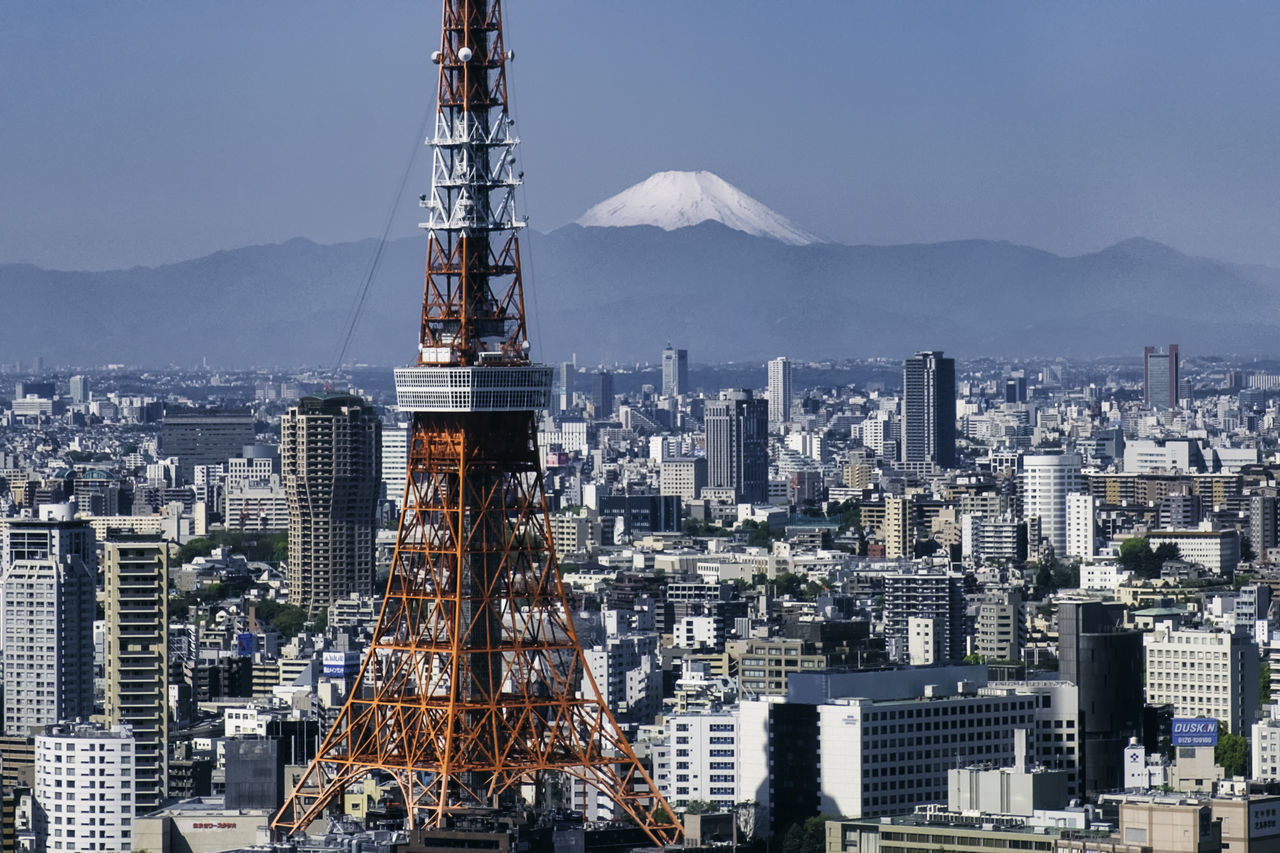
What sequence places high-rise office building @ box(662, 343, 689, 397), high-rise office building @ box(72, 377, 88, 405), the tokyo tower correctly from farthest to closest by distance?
high-rise office building @ box(662, 343, 689, 397) → high-rise office building @ box(72, 377, 88, 405) → the tokyo tower

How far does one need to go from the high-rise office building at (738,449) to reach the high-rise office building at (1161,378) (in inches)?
1919

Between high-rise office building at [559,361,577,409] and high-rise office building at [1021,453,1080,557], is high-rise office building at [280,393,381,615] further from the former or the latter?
high-rise office building at [559,361,577,409]

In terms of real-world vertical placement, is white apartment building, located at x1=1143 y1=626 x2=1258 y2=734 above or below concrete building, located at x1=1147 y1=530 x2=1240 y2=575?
below

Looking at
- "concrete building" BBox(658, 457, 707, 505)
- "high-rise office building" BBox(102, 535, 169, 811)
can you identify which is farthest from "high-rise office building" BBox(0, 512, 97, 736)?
"concrete building" BBox(658, 457, 707, 505)

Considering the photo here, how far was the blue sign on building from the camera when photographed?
128 feet

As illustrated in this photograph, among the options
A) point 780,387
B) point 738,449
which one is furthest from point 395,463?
point 780,387

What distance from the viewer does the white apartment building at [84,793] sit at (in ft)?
132

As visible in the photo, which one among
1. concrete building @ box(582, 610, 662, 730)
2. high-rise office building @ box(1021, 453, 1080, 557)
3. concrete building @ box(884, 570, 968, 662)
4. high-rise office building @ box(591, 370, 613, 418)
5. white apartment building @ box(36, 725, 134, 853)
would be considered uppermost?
high-rise office building @ box(591, 370, 613, 418)

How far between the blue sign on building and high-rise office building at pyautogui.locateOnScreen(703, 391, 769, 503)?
82194 millimetres

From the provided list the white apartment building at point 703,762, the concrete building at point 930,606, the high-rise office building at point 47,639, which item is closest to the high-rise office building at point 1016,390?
the concrete building at point 930,606

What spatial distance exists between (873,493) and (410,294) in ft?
252

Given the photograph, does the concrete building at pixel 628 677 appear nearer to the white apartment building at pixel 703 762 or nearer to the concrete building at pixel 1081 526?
the white apartment building at pixel 703 762

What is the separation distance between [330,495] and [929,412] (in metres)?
64.1

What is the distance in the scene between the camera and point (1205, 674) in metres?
51.3
